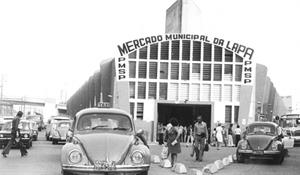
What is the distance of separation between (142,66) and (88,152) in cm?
3338

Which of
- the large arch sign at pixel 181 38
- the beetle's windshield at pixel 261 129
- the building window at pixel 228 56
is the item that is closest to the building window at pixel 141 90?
the large arch sign at pixel 181 38

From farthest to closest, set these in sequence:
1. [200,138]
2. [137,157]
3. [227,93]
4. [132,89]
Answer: [227,93] → [132,89] → [200,138] → [137,157]

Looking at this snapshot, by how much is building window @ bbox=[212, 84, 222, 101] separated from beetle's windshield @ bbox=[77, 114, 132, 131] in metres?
32.1

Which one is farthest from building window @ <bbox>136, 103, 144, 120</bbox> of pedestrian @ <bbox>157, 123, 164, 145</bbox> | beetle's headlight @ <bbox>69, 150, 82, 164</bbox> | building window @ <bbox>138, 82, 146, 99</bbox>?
beetle's headlight @ <bbox>69, 150, 82, 164</bbox>

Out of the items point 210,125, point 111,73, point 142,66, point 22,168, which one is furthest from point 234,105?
point 22,168

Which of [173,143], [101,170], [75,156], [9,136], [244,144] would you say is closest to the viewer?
[101,170]

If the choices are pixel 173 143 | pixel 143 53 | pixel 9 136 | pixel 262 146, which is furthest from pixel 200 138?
pixel 143 53

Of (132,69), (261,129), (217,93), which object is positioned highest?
(132,69)

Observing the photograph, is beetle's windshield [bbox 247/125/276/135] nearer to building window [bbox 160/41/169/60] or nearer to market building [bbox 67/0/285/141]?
market building [bbox 67/0/285/141]

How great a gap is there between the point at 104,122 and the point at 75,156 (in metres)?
1.87

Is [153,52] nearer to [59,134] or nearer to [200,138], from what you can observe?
[59,134]

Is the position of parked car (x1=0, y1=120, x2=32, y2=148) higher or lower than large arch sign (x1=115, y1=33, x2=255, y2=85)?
lower

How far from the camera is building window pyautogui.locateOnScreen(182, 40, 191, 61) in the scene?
44.2 m

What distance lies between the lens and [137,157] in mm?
11148
